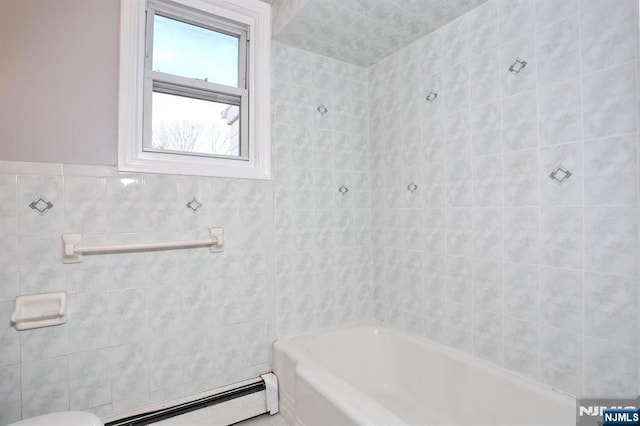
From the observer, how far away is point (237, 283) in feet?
5.91

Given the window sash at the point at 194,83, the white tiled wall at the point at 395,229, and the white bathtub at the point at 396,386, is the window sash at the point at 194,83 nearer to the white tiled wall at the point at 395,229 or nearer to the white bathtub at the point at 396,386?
the white tiled wall at the point at 395,229

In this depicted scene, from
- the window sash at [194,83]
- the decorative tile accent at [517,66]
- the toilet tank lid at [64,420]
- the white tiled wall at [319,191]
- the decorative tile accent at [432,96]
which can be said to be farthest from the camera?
the white tiled wall at [319,191]

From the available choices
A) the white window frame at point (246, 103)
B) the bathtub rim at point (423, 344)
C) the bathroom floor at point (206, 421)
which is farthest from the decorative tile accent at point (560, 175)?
the bathroom floor at point (206, 421)

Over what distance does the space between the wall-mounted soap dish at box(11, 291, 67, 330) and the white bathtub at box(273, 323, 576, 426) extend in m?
1.06

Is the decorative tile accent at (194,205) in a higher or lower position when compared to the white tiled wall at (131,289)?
higher

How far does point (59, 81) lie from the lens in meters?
1.40

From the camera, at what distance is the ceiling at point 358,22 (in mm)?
1610

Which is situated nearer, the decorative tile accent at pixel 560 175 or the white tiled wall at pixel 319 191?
the decorative tile accent at pixel 560 175

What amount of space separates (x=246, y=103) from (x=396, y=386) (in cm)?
194

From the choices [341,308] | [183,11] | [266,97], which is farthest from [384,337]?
[183,11]

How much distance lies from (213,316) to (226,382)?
38 centimetres

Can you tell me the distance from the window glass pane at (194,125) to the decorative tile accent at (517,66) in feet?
4.81

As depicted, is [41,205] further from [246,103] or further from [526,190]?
[526,190]

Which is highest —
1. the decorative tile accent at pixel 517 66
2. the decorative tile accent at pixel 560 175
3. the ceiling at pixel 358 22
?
the ceiling at pixel 358 22
